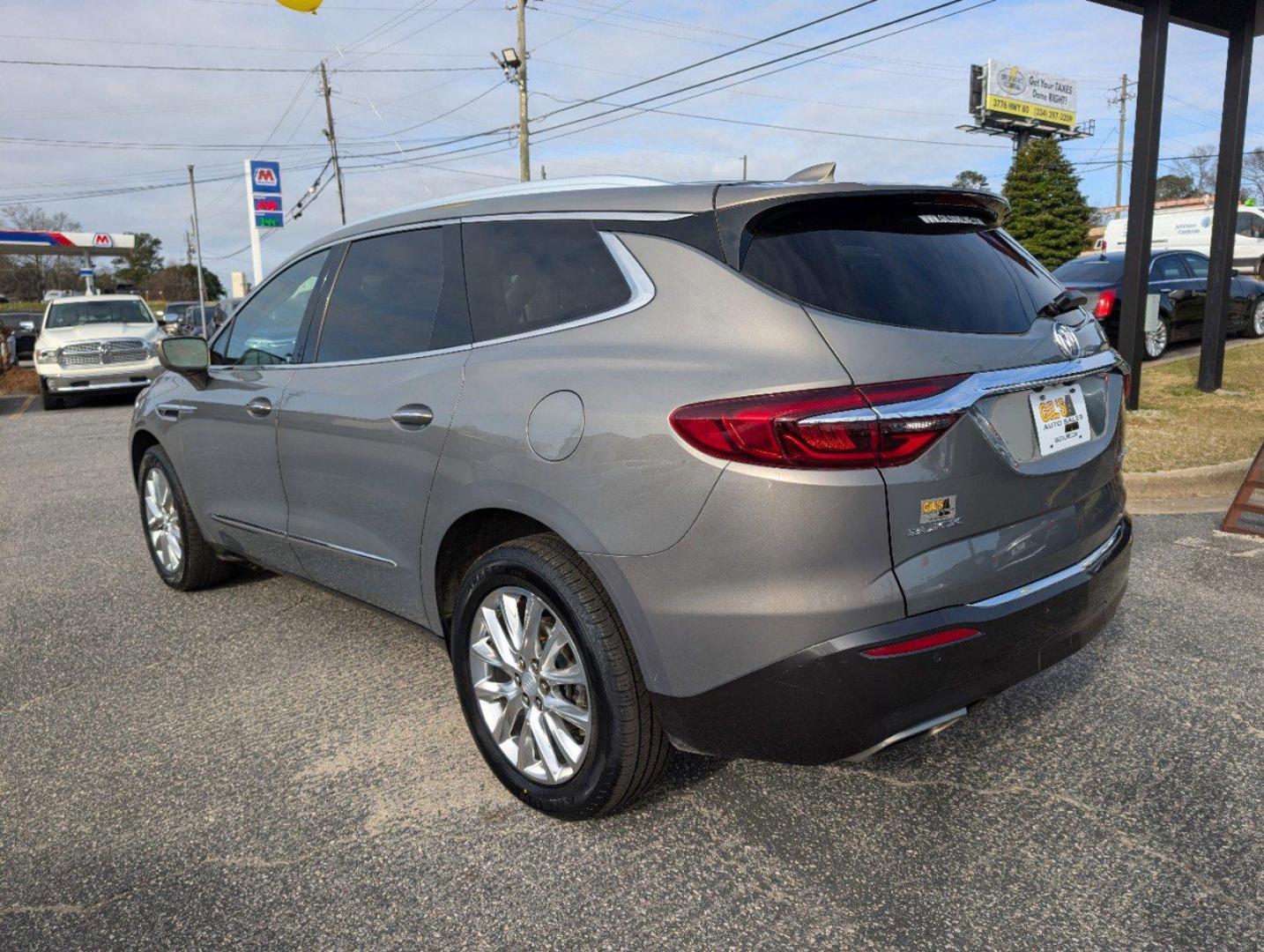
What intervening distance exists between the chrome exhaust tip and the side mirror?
335cm

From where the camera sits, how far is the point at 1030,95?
239ft

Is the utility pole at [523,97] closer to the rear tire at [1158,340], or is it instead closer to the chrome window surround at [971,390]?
the rear tire at [1158,340]

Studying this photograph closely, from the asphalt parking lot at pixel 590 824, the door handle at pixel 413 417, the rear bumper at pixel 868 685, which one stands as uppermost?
the door handle at pixel 413 417

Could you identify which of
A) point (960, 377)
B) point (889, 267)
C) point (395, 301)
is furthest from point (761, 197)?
point (395, 301)

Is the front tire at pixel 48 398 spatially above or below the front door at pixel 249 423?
below

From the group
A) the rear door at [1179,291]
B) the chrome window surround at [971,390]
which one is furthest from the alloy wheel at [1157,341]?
the chrome window surround at [971,390]

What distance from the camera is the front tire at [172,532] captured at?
15.9ft

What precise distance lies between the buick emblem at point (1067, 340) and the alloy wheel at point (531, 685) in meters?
1.54

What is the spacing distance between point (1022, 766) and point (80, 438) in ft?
39.2

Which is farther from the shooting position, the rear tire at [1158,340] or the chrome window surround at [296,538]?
the rear tire at [1158,340]

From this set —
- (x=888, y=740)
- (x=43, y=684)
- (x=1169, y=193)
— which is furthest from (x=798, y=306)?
(x=1169, y=193)

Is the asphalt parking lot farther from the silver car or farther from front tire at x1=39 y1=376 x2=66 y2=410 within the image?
front tire at x1=39 y1=376 x2=66 y2=410

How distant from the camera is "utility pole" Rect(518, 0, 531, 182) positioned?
96.5ft

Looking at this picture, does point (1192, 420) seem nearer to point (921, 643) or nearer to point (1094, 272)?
point (1094, 272)
